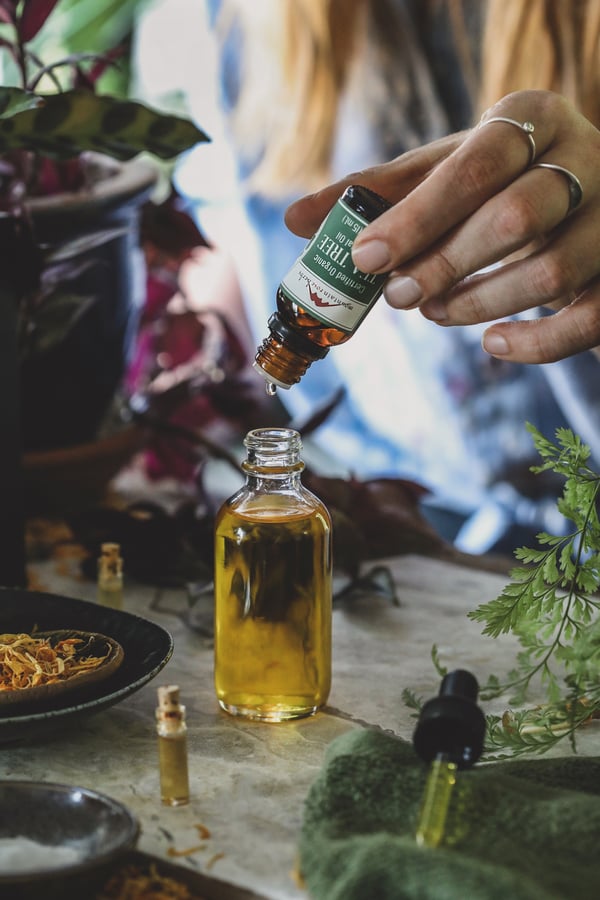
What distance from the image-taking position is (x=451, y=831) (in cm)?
69

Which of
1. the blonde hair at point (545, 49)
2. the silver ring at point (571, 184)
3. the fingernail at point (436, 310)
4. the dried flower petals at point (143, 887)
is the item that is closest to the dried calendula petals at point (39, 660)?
the dried flower petals at point (143, 887)

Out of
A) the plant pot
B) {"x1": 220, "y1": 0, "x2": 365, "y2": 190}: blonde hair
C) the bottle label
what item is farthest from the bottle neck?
{"x1": 220, "y1": 0, "x2": 365, "y2": 190}: blonde hair

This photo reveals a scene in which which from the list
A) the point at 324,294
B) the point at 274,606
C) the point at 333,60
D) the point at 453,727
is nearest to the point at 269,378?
the point at 324,294

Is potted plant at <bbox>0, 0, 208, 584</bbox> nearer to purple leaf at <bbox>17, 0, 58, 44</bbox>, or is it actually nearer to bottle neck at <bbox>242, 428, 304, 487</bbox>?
purple leaf at <bbox>17, 0, 58, 44</bbox>

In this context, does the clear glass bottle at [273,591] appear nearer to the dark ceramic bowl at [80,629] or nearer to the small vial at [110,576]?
the dark ceramic bowl at [80,629]

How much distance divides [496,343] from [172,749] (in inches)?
15.4

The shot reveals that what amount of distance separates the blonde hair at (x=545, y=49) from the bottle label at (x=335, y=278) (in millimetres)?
798

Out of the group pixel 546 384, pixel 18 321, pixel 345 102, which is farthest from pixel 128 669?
pixel 345 102

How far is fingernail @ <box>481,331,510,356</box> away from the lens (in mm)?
905

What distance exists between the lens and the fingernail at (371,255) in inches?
30.9

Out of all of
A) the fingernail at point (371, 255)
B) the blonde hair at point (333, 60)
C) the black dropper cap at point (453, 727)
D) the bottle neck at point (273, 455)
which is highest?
the blonde hair at point (333, 60)

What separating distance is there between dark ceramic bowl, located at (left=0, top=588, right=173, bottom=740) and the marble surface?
0.06 m

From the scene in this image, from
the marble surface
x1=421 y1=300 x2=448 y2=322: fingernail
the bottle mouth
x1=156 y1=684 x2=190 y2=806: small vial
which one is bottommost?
the marble surface

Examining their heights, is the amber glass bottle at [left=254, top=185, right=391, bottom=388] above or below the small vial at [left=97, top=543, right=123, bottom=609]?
above
